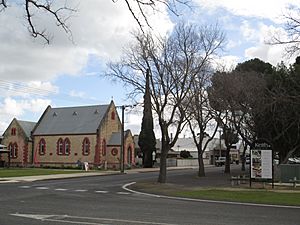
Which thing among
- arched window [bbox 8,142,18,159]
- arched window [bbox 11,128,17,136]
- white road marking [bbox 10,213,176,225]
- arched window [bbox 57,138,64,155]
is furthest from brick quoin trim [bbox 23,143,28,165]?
white road marking [bbox 10,213,176,225]

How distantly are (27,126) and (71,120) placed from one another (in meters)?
8.75

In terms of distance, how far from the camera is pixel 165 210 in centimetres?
1583

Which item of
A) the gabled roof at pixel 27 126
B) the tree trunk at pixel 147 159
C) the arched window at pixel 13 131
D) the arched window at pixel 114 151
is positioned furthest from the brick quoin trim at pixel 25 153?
the tree trunk at pixel 147 159

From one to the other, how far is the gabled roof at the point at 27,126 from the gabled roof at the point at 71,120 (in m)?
1.24

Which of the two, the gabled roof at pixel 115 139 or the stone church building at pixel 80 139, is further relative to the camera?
the gabled roof at pixel 115 139

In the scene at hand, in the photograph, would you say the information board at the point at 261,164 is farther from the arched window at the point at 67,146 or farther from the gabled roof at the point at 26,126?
Result: the gabled roof at the point at 26,126

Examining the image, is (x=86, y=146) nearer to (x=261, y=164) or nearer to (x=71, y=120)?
(x=71, y=120)

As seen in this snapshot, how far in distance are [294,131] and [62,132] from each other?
4009 cm

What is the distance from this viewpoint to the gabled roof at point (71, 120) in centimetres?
6981

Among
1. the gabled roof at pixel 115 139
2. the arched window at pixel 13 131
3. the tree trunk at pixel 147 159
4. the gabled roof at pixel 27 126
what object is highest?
the gabled roof at pixel 27 126

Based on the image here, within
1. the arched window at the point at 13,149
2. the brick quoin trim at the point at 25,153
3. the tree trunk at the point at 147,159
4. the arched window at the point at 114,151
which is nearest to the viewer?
the arched window at the point at 114,151

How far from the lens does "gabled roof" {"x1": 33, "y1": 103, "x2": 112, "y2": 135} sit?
69.8 m

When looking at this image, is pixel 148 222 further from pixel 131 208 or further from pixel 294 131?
pixel 294 131

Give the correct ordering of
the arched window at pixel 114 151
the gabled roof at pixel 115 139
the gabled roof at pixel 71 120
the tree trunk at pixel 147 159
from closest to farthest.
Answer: the arched window at pixel 114 151, the gabled roof at pixel 115 139, the gabled roof at pixel 71 120, the tree trunk at pixel 147 159
